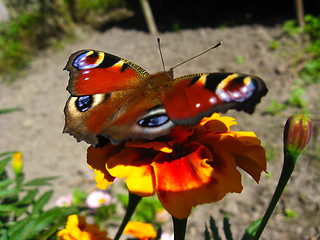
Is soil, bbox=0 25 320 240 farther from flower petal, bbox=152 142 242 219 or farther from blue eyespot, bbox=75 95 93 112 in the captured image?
blue eyespot, bbox=75 95 93 112

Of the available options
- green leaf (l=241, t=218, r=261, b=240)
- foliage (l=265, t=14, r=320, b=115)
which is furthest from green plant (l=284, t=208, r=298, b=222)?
green leaf (l=241, t=218, r=261, b=240)

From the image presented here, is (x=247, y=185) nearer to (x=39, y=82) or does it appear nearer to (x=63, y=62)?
(x=39, y=82)

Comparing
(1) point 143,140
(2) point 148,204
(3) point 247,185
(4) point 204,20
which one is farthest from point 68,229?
(4) point 204,20

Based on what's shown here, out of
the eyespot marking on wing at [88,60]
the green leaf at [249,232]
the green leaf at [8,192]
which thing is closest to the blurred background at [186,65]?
the green leaf at [8,192]

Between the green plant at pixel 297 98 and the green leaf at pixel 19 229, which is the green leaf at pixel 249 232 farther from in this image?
the green plant at pixel 297 98

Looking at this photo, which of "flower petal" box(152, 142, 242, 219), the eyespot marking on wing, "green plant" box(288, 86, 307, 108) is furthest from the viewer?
"green plant" box(288, 86, 307, 108)

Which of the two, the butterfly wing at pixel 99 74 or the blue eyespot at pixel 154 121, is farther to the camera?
the butterfly wing at pixel 99 74

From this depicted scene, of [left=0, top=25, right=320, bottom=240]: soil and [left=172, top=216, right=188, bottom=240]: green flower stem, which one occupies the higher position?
[left=172, top=216, right=188, bottom=240]: green flower stem
